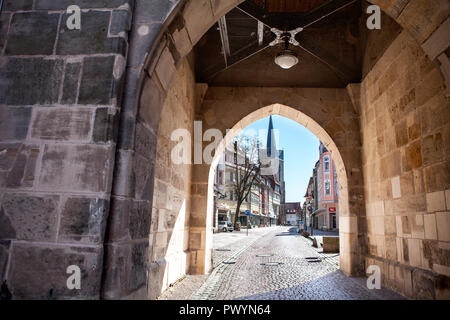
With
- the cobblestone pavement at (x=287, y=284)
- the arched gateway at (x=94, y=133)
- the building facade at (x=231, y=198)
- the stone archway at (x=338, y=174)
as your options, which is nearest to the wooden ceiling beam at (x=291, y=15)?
the stone archway at (x=338, y=174)

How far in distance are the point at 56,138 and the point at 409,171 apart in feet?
12.2

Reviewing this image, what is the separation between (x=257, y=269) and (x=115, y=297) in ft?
14.8

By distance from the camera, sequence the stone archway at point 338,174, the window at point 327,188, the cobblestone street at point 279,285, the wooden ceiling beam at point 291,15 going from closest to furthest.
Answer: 1. the cobblestone street at point 279,285
2. the wooden ceiling beam at point 291,15
3. the stone archway at point 338,174
4. the window at point 327,188

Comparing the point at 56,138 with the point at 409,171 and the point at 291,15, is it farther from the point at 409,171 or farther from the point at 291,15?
the point at 291,15

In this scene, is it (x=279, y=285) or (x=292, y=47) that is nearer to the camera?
(x=279, y=285)

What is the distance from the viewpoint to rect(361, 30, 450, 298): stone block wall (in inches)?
119

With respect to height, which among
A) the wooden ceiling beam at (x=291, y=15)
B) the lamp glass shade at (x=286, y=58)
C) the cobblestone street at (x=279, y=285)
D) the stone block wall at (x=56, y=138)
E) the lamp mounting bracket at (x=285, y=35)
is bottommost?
the cobblestone street at (x=279, y=285)

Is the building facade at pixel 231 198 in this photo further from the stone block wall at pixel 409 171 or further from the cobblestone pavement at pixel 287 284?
the stone block wall at pixel 409 171

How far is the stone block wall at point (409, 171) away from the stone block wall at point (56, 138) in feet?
Answer: 9.88

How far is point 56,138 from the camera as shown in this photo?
5.83 ft

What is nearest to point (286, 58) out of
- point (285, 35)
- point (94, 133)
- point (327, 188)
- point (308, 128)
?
point (285, 35)

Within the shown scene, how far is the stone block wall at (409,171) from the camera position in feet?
9.89
